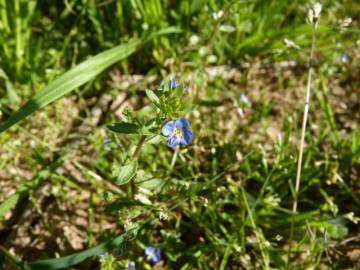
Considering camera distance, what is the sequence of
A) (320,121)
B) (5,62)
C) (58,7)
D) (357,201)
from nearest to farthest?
(357,201) < (5,62) < (320,121) < (58,7)

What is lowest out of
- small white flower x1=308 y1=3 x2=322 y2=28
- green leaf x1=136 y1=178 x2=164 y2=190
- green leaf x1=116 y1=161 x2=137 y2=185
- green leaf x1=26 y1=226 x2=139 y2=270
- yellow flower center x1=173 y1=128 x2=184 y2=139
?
green leaf x1=26 y1=226 x2=139 y2=270

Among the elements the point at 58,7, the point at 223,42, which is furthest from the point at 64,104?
the point at 223,42

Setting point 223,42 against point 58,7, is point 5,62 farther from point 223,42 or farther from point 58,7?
point 223,42

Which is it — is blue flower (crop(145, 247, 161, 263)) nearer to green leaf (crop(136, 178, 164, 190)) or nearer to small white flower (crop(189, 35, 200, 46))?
green leaf (crop(136, 178, 164, 190))

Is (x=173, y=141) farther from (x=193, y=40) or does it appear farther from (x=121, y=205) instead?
(x=193, y=40)

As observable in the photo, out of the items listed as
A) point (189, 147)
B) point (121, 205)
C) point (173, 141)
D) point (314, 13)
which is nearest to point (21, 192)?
point (121, 205)

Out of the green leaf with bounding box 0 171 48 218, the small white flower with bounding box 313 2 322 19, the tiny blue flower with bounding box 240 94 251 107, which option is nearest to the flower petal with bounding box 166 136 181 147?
the green leaf with bounding box 0 171 48 218
